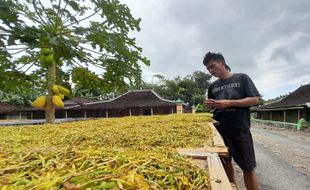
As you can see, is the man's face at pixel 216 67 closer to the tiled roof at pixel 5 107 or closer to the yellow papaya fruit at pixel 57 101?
the yellow papaya fruit at pixel 57 101

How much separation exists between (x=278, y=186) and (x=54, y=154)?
18.8 feet

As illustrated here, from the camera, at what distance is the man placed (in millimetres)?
3516

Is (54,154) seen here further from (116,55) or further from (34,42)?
(116,55)

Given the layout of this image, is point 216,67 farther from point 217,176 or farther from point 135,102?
point 135,102

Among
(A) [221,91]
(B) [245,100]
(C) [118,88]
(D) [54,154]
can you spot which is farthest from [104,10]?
(D) [54,154]

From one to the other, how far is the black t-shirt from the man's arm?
71mm

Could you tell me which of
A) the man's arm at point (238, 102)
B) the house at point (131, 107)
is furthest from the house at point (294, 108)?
the man's arm at point (238, 102)

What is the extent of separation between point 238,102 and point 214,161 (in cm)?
175

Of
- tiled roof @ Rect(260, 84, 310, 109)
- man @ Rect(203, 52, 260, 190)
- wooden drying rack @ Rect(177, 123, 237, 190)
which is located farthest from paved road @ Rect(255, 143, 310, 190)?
tiled roof @ Rect(260, 84, 310, 109)

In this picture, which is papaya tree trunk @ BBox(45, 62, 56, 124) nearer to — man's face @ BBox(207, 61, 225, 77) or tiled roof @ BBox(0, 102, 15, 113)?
man's face @ BBox(207, 61, 225, 77)

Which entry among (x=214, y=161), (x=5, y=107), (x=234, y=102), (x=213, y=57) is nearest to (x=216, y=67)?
(x=213, y=57)

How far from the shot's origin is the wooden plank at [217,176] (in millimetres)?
1406

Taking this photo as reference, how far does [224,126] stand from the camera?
382 cm

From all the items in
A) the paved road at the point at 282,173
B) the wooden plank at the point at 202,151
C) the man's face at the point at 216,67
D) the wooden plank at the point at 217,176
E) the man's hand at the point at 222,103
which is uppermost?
the man's face at the point at 216,67
